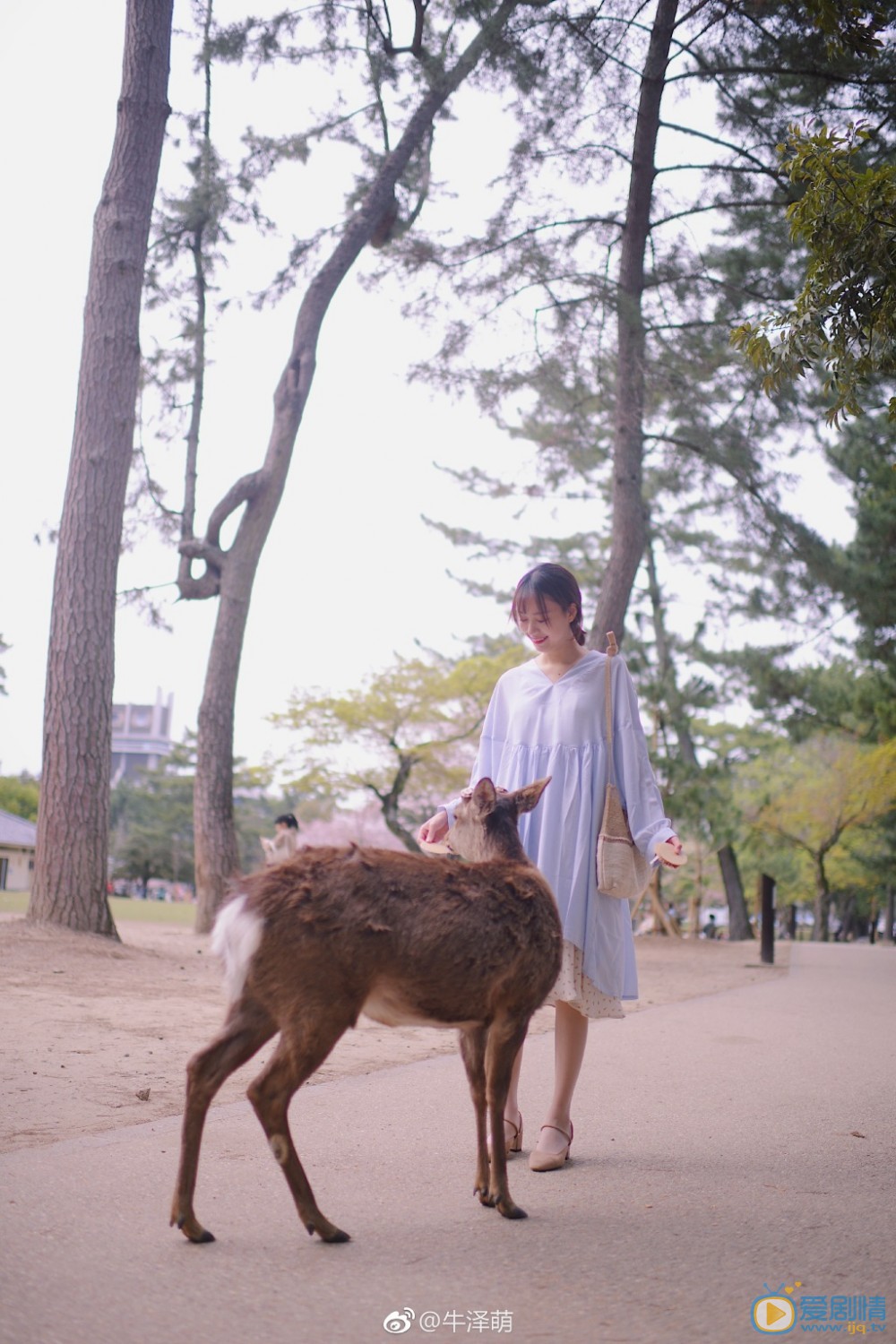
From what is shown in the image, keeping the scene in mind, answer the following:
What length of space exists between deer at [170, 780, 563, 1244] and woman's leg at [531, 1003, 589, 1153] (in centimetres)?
55

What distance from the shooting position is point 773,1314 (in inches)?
89.9

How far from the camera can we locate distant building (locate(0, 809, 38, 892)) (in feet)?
134

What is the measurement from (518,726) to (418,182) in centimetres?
1413

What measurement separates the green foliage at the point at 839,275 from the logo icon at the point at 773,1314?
353cm

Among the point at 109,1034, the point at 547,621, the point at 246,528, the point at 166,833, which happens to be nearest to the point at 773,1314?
the point at 547,621

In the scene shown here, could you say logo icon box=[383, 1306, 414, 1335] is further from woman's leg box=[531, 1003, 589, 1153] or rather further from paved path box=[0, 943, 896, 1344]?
woman's leg box=[531, 1003, 589, 1153]

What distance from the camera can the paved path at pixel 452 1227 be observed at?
2.21 m

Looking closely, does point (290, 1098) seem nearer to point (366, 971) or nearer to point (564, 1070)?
point (366, 971)

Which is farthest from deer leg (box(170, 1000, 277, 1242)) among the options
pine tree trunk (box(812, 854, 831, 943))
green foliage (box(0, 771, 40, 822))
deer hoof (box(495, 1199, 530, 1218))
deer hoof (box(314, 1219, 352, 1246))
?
green foliage (box(0, 771, 40, 822))

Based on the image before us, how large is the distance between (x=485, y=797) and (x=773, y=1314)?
155 cm

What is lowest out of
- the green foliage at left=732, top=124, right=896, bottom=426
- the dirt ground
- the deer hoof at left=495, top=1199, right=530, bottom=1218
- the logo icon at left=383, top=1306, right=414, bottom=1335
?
the dirt ground

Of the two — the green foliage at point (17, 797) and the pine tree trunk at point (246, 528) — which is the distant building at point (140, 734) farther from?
the pine tree trunk at point (246, 528)

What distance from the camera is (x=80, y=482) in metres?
10.3

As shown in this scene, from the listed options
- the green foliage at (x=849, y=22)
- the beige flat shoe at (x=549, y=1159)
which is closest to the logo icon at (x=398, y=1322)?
the beige flat shoe at (x=549, y=1159)
